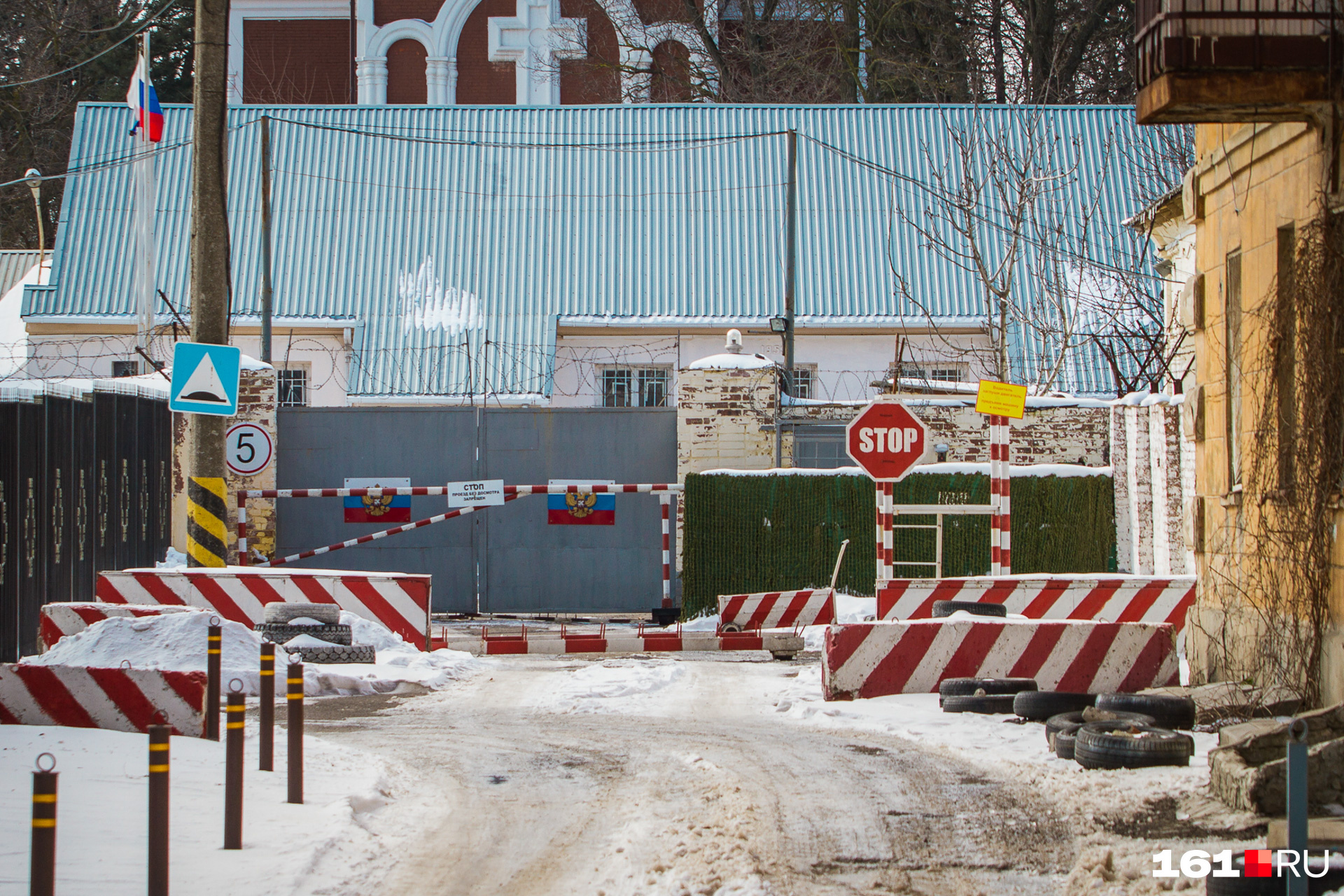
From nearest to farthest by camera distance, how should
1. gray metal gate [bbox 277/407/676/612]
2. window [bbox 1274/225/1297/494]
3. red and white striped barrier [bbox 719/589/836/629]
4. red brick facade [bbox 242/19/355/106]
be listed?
window [bbox 1274/225/1297/494] < red and white striped barrier [bbox 719/589/836/629] < gray metal gate [bbox 277/407/676/612] < red brick facade [bbox 242/19/355/106]

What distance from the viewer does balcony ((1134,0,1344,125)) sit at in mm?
8453

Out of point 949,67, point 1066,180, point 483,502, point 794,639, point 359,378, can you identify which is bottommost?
point 794,639

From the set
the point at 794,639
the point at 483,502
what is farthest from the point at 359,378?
the point at 794,639

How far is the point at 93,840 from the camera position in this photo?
21.0 feet

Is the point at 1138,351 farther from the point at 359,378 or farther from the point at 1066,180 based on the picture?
the point at 359,378

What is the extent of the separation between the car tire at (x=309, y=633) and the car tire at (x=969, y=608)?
16.7ft

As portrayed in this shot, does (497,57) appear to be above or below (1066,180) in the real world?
above

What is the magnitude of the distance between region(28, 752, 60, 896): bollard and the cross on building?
3589 cm

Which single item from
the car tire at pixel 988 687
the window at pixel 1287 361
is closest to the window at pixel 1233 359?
the window at pixel 1287 361

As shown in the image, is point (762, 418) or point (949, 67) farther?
point (949, 67)

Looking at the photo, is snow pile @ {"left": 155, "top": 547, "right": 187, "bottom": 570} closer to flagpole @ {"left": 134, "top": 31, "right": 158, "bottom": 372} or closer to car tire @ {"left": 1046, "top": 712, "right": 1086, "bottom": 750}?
flagpole @ {"left": 134, "top": 31, "right": 158, "bottom": 372}

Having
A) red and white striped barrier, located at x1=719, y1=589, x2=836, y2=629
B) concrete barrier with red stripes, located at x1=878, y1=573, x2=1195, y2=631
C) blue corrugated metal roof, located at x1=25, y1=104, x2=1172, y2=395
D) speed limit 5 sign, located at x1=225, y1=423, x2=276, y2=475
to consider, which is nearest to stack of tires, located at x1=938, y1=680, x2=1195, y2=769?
concrete barrier with red stripes, located at x1=878, y1=573, x2=1195, y2=631

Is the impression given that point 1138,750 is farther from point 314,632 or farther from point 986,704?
point 314,632

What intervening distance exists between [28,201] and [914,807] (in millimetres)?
40970
